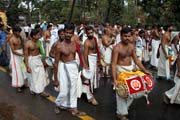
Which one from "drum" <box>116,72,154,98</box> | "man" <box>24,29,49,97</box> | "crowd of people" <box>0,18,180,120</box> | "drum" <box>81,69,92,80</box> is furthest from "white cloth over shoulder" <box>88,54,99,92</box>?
"drum" <box>116,72,154,98</box>

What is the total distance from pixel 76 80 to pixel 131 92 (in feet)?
4.56

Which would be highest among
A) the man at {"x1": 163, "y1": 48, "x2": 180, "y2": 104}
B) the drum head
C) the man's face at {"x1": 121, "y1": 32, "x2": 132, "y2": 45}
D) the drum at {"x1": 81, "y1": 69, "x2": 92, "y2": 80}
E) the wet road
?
the man's face at {"x1": 121, "y1": 32, "x2": 132, "y2": 45}

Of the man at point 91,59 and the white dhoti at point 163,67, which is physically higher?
the man at point 91,59

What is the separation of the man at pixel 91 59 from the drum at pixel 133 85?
194cm

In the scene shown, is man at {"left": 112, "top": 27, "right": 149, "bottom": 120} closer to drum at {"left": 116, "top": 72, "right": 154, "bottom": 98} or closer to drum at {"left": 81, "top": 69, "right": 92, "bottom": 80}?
drum at {"left": 116, "top": 72, "right": 154, "bottom": 98}

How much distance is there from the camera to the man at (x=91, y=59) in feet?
25.2

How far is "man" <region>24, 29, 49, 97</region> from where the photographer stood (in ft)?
26.9

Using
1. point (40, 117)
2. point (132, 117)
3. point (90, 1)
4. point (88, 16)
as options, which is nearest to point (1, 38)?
point (40, 117)

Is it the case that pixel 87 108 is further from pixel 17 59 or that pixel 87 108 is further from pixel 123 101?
pixel 17 59

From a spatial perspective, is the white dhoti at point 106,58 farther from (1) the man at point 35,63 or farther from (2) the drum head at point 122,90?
(2) the drum head at point 122,90

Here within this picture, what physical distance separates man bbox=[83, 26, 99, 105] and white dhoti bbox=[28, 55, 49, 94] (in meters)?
1.12

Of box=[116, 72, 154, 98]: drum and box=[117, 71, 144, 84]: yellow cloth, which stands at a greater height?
box=[117, 71, 144, 84]: yellow cloth

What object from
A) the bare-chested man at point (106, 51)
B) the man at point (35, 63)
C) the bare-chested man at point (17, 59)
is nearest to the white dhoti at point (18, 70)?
the bare-chested man at point (17, 59)

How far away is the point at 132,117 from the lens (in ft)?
21.8
